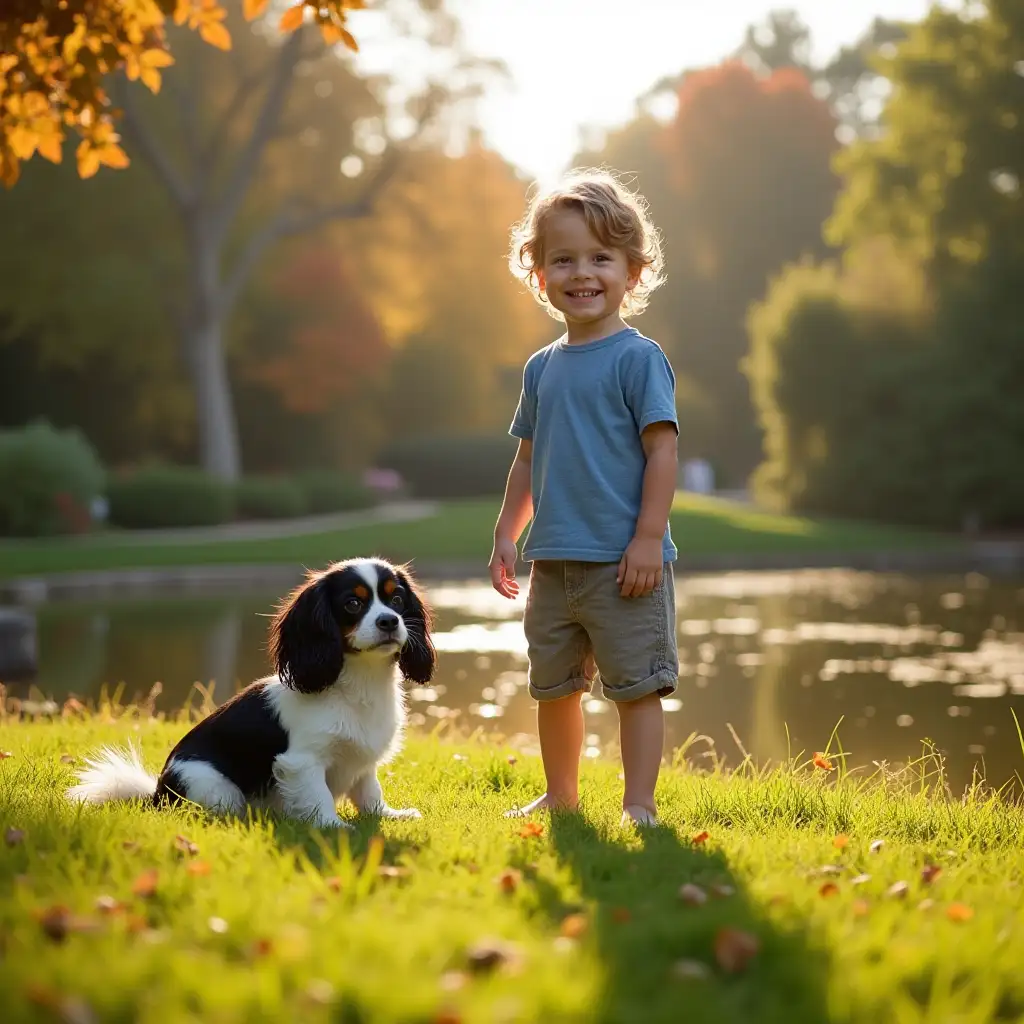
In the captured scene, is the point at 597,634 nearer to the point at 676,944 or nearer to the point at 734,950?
the point at 676,944

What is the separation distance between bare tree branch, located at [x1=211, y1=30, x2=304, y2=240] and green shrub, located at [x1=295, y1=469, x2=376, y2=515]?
5553 mm

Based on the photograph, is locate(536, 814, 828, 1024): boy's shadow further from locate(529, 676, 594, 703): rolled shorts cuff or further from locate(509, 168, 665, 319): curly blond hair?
locate(509, 168, 665, 319): curly blond hair

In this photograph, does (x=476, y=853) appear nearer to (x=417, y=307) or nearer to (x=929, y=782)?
(x=929, y=782)

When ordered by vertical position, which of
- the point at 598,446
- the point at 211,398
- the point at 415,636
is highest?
the point at 211,398

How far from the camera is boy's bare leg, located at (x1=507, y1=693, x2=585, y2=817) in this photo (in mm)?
4562

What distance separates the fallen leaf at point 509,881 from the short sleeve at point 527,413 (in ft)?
6.19

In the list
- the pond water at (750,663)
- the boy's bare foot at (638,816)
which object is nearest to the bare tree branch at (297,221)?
the pond water at (750,663)

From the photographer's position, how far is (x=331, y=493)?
29219 mm

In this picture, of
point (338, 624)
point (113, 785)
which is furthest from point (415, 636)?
point (113, 785)

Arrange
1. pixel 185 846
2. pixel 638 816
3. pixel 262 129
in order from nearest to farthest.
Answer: pixel 185 846
pixel 638 816
pixel 262 129

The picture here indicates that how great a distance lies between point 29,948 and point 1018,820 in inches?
129

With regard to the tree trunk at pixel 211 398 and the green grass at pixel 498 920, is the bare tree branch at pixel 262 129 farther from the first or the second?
the green grass at pixel 498 920

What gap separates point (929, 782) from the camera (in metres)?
6.41

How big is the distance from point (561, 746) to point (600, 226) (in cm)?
173
